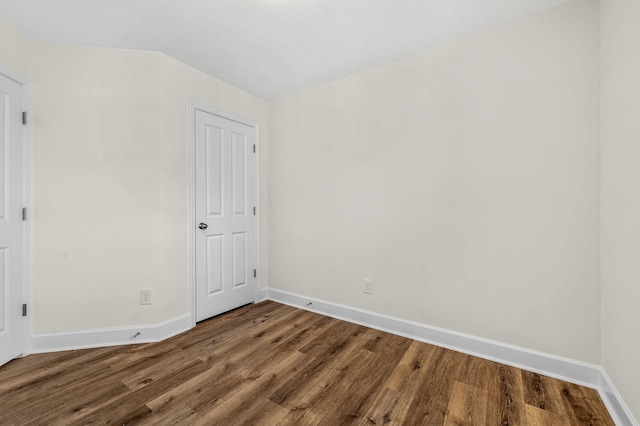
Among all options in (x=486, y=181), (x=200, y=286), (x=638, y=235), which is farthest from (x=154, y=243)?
(x=638, y=235)

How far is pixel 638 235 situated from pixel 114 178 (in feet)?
11.5

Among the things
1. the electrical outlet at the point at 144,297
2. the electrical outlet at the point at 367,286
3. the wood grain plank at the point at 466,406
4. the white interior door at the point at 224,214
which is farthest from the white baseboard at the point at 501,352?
the electrical outlet at the point at 144,297

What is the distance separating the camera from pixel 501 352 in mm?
2049

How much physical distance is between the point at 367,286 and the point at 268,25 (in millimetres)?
2404

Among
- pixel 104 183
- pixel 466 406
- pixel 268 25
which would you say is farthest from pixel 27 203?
pixel 466 406

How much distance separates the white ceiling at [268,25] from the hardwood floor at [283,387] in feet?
8.27

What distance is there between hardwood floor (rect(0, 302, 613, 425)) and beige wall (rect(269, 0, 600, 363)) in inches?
15.1

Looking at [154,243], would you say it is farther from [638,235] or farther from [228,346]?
[638,235]

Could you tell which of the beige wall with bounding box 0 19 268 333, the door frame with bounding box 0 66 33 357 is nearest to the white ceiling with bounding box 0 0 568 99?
the beige wall with bounding box 0 19 268 333

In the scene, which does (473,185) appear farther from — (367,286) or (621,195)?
(367,286)

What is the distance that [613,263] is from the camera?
5.22ft

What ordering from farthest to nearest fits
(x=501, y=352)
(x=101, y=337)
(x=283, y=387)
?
(x=101, y=337) → (x=501, y=352) → (x=283, y=387)

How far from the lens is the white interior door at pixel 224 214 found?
2812 mm

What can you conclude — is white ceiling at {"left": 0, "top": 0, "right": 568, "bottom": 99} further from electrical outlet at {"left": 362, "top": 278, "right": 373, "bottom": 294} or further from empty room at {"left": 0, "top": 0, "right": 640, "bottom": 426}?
electrical outlet at {"left": 362, "top": 278, "right": 373, "bottom": 294}
